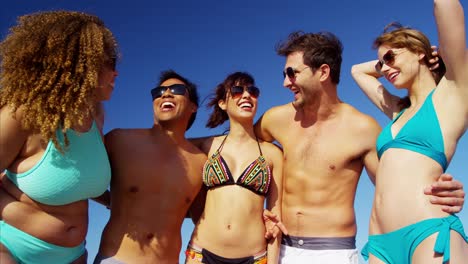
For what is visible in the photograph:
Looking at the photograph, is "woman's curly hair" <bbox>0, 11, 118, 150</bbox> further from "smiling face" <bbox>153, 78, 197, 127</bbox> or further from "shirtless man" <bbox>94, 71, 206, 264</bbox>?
"smiling face" <bbox>153, 78, 197, 127</bbox>

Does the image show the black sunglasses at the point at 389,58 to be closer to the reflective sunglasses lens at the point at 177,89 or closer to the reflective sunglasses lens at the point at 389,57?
the reflective sunglasses lens at the point at 389,57

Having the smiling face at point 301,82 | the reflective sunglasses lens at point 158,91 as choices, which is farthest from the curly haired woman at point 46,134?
the smiling face at point 301,82

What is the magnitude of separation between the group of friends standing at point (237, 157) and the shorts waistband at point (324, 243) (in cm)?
2

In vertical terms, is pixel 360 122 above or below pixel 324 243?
above

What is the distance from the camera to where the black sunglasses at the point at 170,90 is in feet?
22.0

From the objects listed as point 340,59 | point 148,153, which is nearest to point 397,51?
point 340,59

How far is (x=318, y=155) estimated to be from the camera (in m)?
6.23

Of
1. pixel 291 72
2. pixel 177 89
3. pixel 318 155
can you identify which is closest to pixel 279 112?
pixel 291 72

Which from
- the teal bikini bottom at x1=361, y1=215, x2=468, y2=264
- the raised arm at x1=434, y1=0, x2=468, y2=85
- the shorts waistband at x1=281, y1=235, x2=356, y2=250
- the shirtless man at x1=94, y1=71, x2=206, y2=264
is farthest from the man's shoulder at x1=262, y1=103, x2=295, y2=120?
the raised arm at x1=434, y1=0, x2=468, y2=85

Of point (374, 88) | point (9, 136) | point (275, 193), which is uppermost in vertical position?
point (374, 88)

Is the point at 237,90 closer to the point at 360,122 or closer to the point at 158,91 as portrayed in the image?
the point at 158,91

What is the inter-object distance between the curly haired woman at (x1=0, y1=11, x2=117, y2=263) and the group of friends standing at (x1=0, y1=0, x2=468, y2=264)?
13mm

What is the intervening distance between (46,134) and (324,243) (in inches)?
151

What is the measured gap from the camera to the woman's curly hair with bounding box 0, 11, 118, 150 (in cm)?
400
